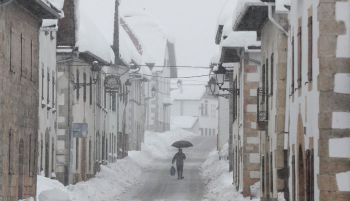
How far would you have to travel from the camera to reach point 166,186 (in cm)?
4966

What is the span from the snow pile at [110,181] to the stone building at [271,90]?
5952 millimetres

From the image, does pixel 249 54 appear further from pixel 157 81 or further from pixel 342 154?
pixel 157 81

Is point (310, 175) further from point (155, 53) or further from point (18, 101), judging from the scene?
point (155, 53)

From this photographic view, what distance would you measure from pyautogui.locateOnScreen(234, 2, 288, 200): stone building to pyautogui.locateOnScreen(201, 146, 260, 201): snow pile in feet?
16.2

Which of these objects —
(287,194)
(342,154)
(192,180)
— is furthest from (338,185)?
(192,180)

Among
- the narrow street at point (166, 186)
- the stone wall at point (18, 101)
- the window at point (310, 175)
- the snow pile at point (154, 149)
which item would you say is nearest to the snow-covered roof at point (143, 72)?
the snow pile at point (154, 149)

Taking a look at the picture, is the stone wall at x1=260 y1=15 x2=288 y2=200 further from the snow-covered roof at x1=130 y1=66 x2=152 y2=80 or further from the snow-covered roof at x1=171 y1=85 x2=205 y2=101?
the snow-covered roof at x1=171 y1=85 x2=205 y2=101

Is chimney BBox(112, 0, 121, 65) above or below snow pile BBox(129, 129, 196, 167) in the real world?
above

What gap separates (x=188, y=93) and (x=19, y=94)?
12569cm

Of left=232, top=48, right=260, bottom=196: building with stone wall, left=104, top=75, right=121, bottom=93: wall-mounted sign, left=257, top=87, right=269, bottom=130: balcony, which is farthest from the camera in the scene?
left=104, top=75, right=121, bottom=93: wall-mounted sign

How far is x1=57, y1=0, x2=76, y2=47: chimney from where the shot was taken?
3912 centimetres

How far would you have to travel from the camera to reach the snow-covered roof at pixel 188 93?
6004 inches

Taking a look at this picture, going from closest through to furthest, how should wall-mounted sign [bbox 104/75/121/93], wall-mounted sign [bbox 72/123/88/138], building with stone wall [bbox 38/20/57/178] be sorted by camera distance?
building with stone wall [bbox 38/20/57/178] → wall-mounted sign [bbox 72/123/88/138] → wall-mounted sign [bbox 104/75/121/93]

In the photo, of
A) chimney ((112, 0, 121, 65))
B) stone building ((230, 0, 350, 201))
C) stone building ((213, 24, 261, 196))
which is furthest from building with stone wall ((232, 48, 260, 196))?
chimney ((112, 0, 121, 65))
